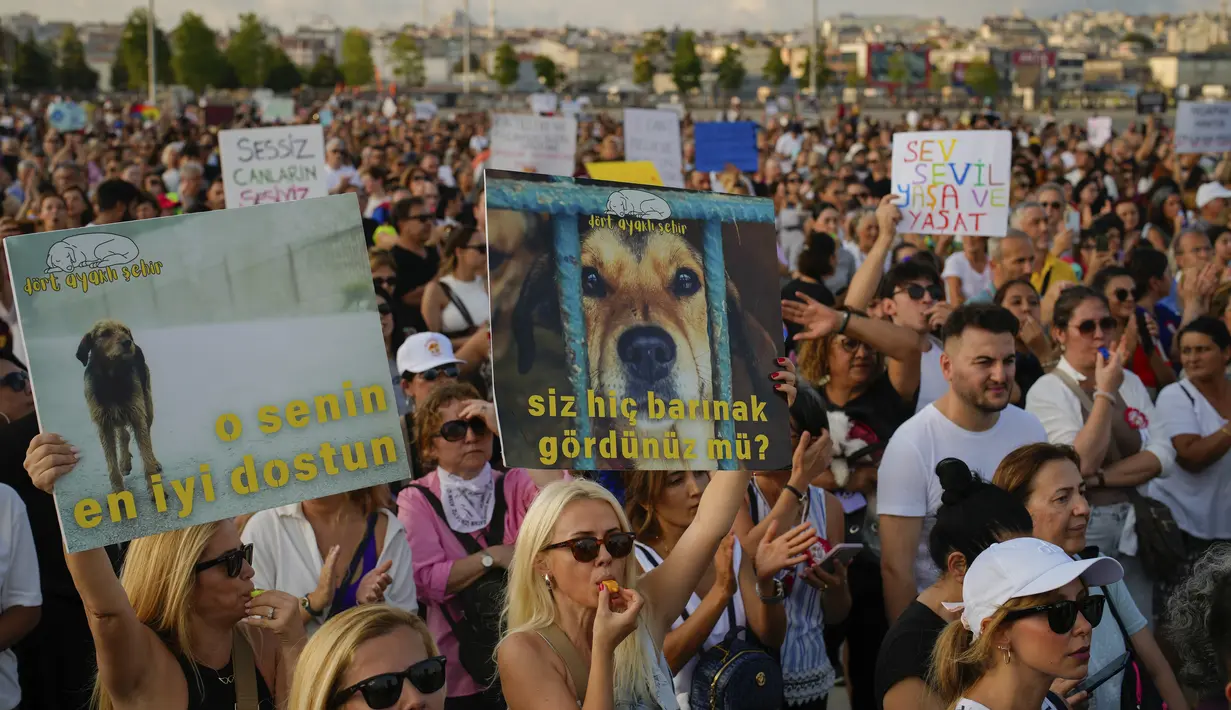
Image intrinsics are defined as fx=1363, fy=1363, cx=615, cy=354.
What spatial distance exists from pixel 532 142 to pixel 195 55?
78.8 metres

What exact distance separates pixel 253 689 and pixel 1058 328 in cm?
364

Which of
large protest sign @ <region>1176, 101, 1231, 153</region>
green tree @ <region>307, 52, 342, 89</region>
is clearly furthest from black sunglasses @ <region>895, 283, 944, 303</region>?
green tree @ <region>307, 52, 342, 89</region>

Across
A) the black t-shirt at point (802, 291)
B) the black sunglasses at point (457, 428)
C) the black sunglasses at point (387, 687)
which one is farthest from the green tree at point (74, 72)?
the black sunglasses at point (387, 687)

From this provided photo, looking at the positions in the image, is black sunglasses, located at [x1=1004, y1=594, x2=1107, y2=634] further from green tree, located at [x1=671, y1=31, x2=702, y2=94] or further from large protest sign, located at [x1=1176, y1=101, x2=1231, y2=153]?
green tree, located at [x1=671, y1=31, x2=702, y2=94]

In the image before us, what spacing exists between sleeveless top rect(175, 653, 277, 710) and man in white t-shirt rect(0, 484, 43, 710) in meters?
0.89

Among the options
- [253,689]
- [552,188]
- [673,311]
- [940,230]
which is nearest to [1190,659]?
[673,311]

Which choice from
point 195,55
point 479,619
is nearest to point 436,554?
point 479,619

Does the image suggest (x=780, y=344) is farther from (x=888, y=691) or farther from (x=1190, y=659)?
(x=1190, y=659)

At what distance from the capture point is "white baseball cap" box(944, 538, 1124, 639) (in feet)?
10.1

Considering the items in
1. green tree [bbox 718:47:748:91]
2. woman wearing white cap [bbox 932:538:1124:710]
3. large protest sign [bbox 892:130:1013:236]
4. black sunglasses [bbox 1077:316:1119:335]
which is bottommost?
green tree [bbox 718:47:748:91]

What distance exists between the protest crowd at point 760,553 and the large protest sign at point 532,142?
5304mm

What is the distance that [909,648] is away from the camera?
3.45 meters

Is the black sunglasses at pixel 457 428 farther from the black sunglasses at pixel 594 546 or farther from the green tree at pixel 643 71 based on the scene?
the green tree at pixel 643 71

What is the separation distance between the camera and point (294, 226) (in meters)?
3.27
